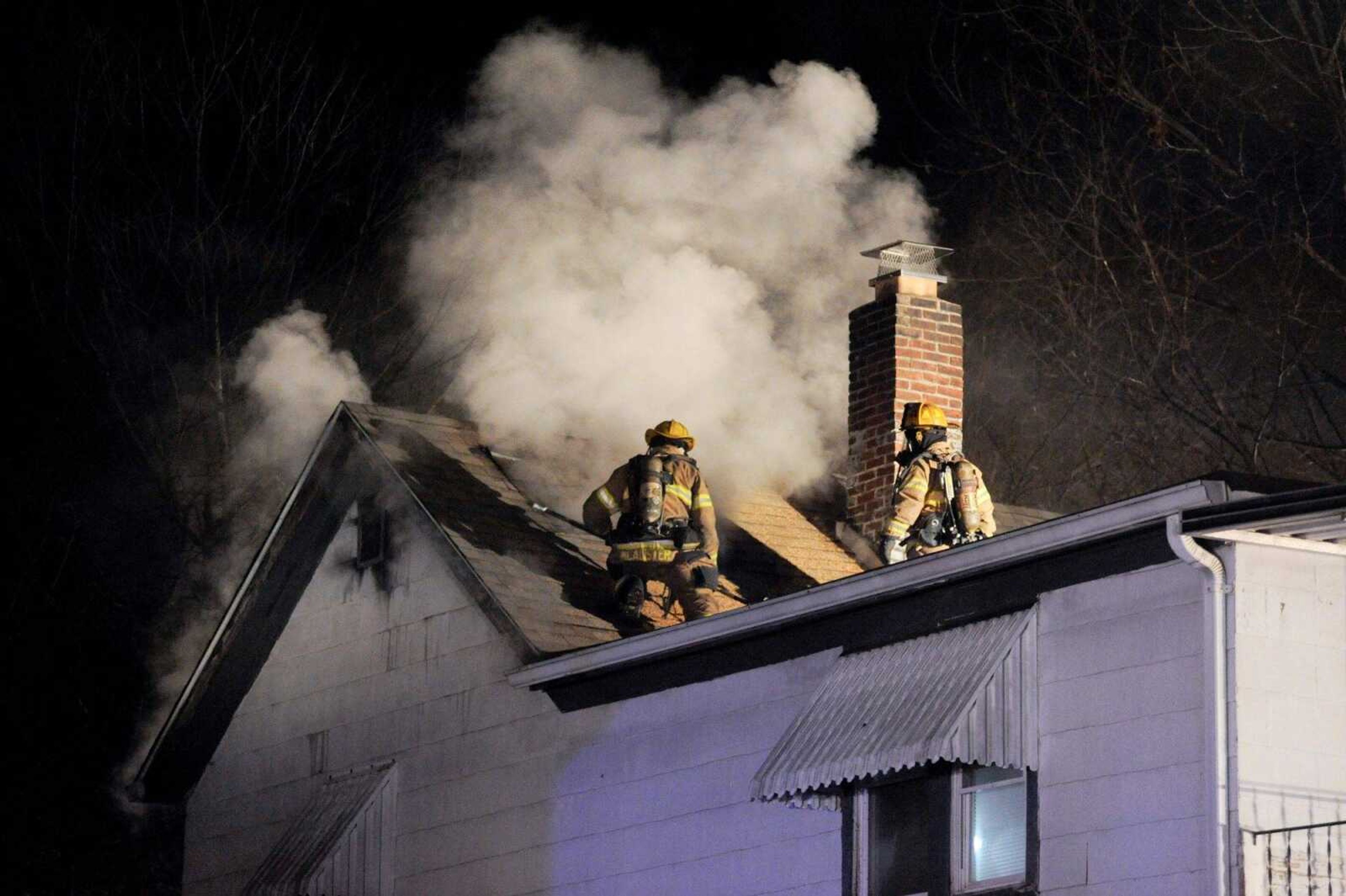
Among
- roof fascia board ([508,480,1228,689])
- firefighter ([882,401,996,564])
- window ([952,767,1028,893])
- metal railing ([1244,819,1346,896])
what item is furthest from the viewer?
firefighter ([882,401,996,564])

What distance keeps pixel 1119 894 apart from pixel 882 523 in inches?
278

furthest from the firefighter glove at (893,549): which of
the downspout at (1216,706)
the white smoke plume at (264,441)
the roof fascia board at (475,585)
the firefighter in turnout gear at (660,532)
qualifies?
the white smoke plume at (264,441)

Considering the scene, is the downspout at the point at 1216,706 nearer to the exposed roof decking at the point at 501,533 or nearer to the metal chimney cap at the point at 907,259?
the exposed roof decking at the point at 501,533

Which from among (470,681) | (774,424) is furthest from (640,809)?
(774,424)

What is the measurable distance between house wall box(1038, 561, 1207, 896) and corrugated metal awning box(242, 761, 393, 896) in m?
6.15

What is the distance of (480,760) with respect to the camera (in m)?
16.4

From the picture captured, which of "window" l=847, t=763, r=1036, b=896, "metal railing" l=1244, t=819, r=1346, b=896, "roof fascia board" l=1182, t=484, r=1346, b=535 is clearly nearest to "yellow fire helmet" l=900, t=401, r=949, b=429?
"window" l=847, t=763, r=1036, b=896

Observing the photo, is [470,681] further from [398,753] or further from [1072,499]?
[1072,499]

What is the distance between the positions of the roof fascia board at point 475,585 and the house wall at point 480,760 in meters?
0.17

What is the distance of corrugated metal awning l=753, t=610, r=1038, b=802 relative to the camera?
40.5 feet

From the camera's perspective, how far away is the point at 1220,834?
1107 centimetres

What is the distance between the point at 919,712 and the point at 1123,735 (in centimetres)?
123

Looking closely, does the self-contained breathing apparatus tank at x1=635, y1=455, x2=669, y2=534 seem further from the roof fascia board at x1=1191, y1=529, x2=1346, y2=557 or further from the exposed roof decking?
the roof fascia board at x1=1191, y1=529, x2=1346, y2=557

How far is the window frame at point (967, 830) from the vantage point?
A: 12.4 meters
